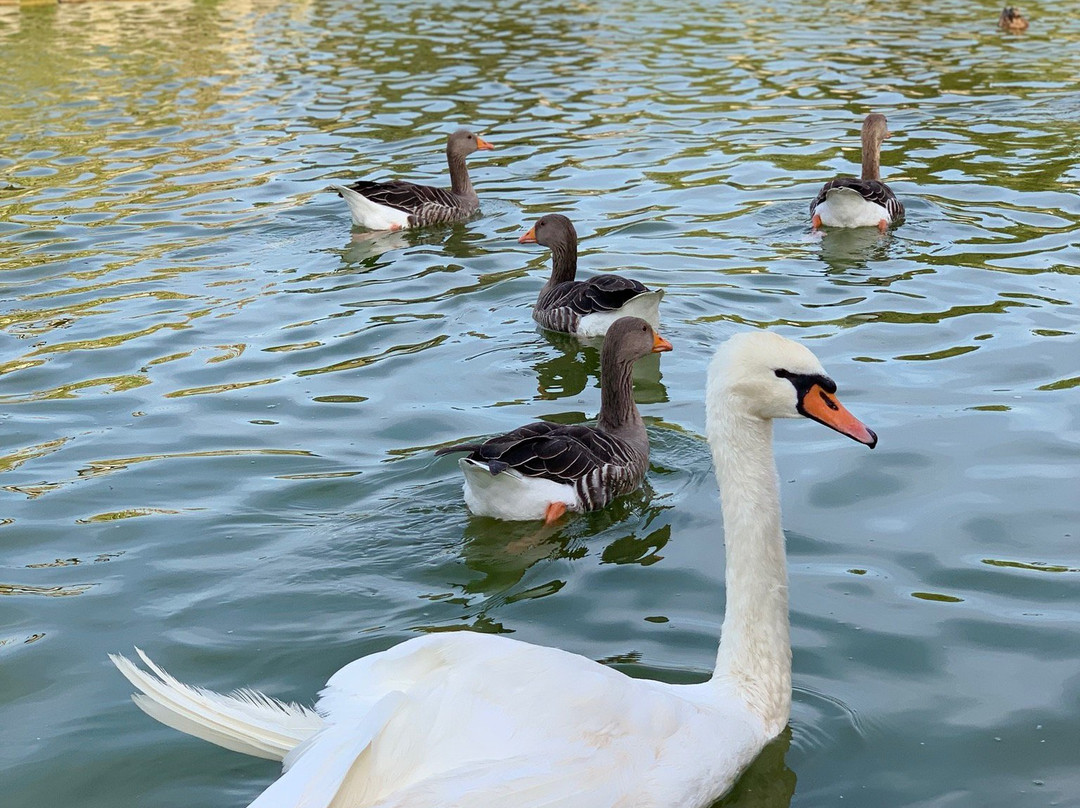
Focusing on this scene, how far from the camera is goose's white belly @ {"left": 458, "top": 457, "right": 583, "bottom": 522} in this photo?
7059 mm

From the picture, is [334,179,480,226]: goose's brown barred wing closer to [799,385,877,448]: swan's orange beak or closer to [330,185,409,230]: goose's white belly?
[330,185,409,230]: goose's white belly

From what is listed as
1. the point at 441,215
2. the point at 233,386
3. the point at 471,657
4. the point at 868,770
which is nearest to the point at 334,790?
the point at 471,657

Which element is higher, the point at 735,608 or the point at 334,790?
the point at 334,790

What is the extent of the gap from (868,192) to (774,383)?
783cm

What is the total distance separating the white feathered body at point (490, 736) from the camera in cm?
393

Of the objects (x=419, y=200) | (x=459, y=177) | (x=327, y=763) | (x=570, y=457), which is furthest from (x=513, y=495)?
(x=459, y=177)

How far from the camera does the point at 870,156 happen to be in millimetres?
14250

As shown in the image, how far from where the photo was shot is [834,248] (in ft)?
41.1

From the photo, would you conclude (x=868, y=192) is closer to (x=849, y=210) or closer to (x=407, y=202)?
(x=849, y=210)

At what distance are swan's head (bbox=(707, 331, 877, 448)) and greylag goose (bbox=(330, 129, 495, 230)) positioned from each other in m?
8.78

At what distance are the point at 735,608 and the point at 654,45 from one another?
22.0m

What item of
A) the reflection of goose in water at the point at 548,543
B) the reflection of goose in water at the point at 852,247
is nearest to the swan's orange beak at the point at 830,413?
the reflection of goose in water at the point at 548,543

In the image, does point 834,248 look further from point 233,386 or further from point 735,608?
point 735,608

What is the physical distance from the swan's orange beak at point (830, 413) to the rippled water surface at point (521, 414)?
111 centimetres
